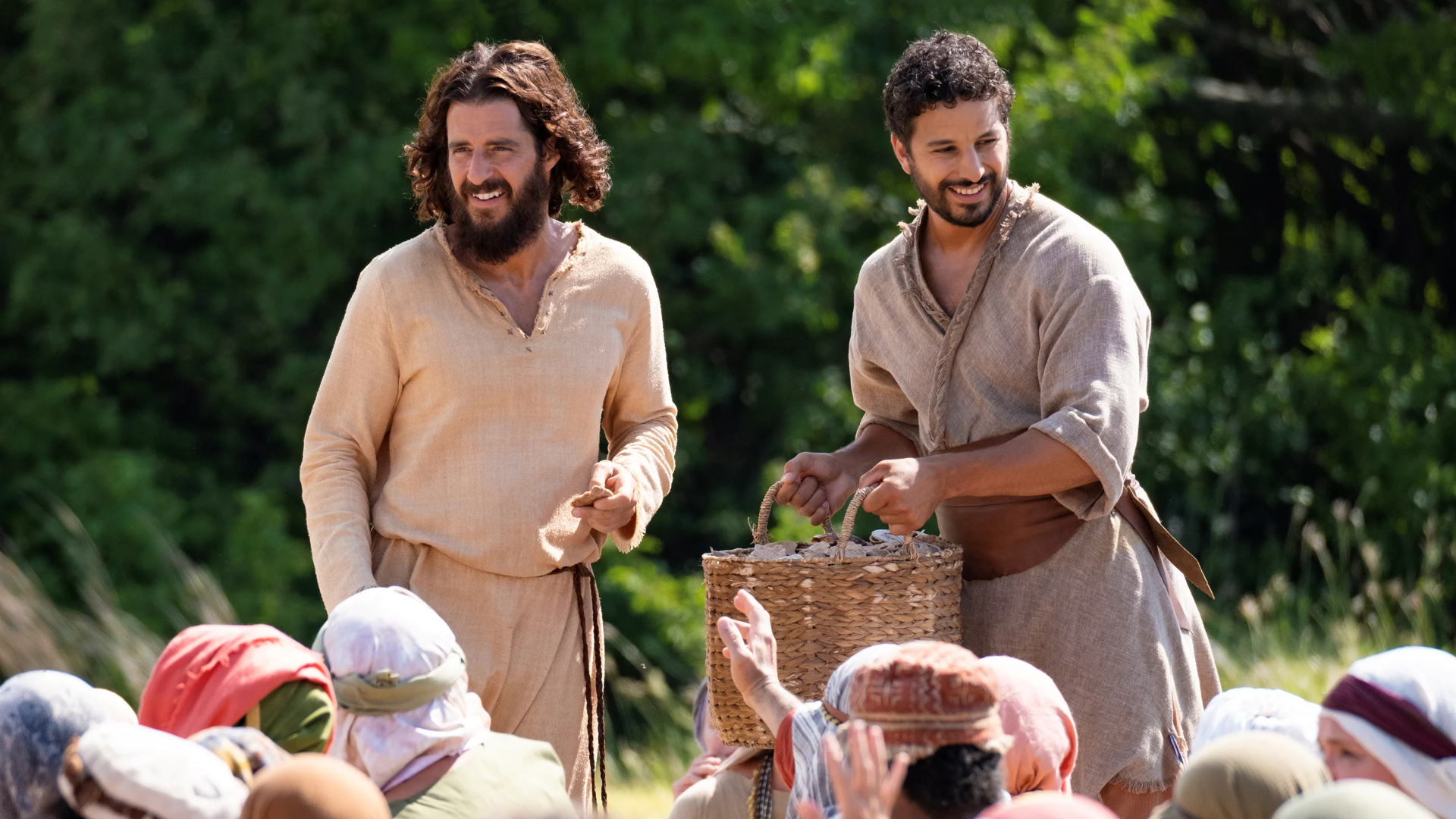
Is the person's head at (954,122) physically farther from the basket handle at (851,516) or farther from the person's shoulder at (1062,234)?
the basket handle at (851,516)

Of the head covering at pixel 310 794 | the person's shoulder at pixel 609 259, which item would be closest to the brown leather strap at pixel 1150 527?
the person's shoulder at pixel 609 259

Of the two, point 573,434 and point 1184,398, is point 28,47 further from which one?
point 573,434

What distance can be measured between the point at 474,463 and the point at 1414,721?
175 centimetres

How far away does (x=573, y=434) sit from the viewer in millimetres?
3275

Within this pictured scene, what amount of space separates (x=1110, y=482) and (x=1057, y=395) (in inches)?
6.9

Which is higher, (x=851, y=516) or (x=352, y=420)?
(x=352, y=420)

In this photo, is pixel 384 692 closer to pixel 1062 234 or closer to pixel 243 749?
pixel 243 749

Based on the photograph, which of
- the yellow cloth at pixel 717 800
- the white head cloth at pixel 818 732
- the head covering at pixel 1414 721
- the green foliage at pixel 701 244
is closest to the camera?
the head covering at pixel 1414 721

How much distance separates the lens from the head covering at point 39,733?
6.74 ft

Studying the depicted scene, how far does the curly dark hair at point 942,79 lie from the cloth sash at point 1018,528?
603 millimetres

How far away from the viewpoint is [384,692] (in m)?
2.25

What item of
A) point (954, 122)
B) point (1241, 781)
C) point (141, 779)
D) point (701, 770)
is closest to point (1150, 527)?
point (954, 122)

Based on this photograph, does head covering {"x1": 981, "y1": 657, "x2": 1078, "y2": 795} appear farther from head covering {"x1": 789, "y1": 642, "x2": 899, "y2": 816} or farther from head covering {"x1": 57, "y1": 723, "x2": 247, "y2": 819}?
head covering {"x1": 57, "y1": 723, "x2": 247, "y2": 819}

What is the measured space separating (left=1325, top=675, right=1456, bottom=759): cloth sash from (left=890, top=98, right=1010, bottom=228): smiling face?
1201 millimetres
